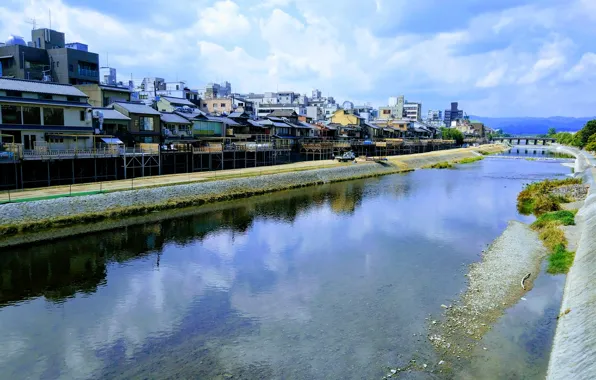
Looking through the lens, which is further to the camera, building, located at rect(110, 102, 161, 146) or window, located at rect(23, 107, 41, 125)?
building, located at rect(110, 102, 161, 146)

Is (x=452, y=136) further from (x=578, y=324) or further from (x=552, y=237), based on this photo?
(x=578, y=324)

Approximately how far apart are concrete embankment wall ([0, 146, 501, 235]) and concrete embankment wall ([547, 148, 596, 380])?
26.8 metres

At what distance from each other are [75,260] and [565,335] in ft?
70.4

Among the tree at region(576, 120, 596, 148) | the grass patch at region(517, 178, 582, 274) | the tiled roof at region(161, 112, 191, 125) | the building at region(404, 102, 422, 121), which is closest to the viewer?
the grass patch at region(517, 178, 582, 274)

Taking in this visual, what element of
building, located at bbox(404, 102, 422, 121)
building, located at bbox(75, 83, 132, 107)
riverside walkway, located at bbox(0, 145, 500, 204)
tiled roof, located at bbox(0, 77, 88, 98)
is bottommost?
riverside walkway, located at bbox(0, 145, 500, 204)

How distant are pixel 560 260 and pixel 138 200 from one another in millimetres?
27522

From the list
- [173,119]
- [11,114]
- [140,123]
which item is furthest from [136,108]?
[11,114]

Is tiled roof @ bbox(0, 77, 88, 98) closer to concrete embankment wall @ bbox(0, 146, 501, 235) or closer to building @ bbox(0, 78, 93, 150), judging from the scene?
building @ bbox(0, 78, 93, 150)

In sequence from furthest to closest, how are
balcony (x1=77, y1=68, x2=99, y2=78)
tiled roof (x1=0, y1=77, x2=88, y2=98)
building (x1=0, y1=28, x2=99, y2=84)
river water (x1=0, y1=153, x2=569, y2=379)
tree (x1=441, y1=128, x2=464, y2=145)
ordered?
tree (x1=441, y1=128, x2=464, y2=145)
balcony (x1=77, y1=68, x2=99, y2=78)
building (x1=0, y1=28, x2=99, y2=84)
tiled roof (x1=0, y1=77, x2=88, y2=98)
river water (x1=0, y1=153, x2=569, y2=379)

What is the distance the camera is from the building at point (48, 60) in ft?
172

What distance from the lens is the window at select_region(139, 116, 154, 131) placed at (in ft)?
152

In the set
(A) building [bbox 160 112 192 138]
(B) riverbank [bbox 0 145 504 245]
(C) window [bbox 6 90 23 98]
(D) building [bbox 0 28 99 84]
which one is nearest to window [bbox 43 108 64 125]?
(C) window [bbox 6 90 23 98]

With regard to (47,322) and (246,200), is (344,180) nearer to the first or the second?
(246,200)

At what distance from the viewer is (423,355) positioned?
12805 mm
